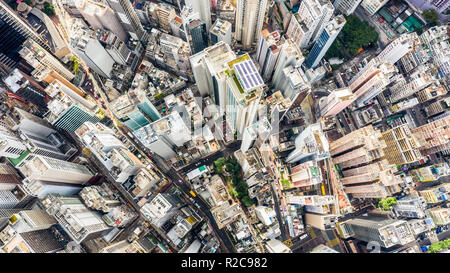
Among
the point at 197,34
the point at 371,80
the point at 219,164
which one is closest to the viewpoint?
the point at 371,80

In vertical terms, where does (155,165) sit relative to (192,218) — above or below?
above

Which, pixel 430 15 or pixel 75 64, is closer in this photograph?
pixel 430 15

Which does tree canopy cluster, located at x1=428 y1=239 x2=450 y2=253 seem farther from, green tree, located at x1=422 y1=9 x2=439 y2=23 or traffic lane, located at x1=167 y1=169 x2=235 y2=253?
green tree, located at x1=422 y1=9 x2=439 y2=23

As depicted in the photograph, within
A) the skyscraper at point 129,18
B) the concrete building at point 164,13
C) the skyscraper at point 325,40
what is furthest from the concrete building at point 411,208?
the skyscraper at point 129,18

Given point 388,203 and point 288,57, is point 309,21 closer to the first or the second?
point 288,57

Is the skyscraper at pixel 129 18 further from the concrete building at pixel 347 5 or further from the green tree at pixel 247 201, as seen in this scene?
the concrete building at pixel 347 5

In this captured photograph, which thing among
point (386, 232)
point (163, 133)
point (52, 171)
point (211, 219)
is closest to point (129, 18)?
point (163, 133)

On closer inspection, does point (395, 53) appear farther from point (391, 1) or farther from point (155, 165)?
point (155, 165)

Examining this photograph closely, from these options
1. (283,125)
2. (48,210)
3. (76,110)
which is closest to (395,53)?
(283,125)
